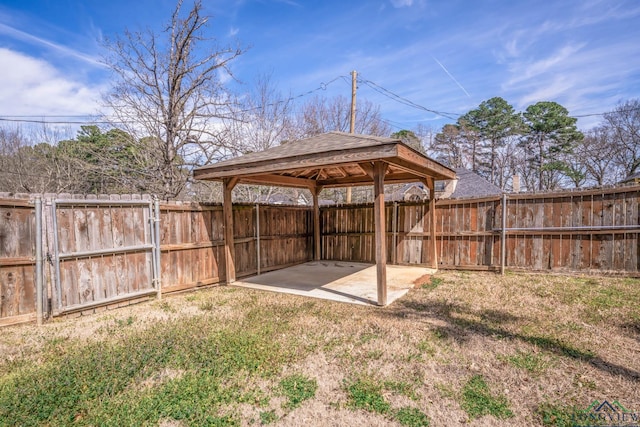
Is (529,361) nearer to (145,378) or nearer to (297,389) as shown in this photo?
(297,389)

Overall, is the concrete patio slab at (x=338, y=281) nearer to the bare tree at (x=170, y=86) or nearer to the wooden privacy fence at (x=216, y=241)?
the wooden privacy fence at (x=216, y=241)

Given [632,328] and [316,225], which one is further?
[316,225]

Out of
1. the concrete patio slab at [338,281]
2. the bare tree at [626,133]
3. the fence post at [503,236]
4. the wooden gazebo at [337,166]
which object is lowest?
the concrete patio slab at [338,281]

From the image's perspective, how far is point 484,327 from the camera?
11.9 feet

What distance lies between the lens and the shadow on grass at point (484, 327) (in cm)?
274

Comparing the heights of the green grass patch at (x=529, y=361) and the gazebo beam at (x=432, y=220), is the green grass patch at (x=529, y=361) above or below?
below

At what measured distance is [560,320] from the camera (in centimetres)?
379

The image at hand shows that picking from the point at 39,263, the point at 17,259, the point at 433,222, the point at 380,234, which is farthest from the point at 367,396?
the point at 433,222

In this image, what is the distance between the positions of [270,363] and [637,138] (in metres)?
28.0

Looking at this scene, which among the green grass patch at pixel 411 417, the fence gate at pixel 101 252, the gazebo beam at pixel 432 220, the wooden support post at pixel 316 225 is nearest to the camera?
the green grass patch at pixel 411 417

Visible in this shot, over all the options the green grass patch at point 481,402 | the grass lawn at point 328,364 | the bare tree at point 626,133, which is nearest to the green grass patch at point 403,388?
the grass lawn at point 328,364

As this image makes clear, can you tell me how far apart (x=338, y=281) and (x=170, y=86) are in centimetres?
701

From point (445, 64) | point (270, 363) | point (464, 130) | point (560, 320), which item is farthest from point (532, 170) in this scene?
point (270, 363)

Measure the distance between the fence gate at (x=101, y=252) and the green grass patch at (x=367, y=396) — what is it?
382 cm
